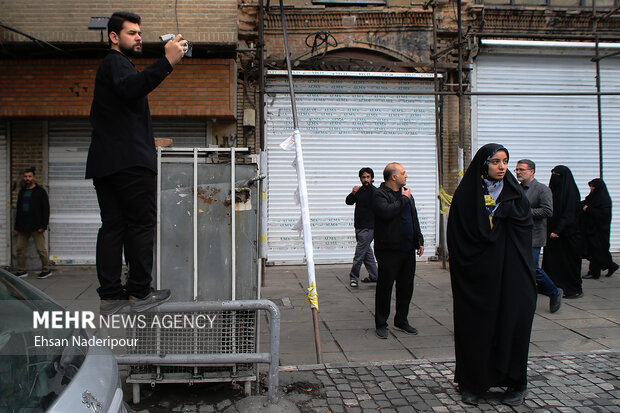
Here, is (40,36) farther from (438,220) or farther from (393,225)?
(438,220)

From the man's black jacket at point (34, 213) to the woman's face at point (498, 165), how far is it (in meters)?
7.90

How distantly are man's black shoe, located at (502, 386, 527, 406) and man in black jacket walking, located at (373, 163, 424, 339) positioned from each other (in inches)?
71.8

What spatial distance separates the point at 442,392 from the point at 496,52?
822 centimetres

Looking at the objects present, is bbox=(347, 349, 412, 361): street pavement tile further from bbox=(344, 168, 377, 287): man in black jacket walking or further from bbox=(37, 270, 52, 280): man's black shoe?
bbox=(37, 270, 52, 280): man's black shoe

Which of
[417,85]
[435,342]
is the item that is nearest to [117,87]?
[435,342]

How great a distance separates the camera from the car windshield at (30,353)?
6.48 feet

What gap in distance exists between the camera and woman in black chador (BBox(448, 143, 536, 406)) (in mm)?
4051

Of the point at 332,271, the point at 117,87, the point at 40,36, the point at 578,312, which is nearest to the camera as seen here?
the point at 117,87

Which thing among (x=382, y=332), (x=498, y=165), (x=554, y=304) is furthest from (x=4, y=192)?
(x=554, y=304)

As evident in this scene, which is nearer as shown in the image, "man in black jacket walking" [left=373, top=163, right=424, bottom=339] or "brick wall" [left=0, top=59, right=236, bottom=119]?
"man in black jacket walking" [left=373, top=163, right=424, bottom=339]

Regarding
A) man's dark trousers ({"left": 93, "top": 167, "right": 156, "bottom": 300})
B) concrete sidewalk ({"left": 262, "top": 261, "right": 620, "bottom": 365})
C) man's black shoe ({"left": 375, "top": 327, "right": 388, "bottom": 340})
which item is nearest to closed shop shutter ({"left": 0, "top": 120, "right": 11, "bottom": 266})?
concrete sidewalk ({"left": 262, "top": 261, "right": 620, "bottom": 365})

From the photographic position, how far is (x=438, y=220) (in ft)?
34.8

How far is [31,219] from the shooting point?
905cm

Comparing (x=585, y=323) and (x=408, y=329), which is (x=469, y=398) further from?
(x=585, y=323)
